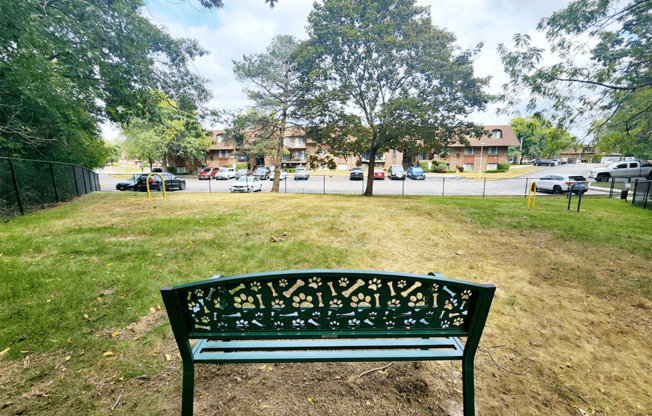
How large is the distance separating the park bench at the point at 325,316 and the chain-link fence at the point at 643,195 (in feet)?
50.2

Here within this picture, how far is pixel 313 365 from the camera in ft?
7.80

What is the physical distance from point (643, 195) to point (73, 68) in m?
21.8

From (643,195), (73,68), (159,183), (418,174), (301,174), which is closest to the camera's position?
(73,68)

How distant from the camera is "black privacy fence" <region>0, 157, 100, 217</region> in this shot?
782cm

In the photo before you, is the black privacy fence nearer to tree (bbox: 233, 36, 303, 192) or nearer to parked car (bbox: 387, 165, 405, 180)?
tree (bbox: 233, 36, 303, 192)

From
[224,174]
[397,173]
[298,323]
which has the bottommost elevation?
[298,323]

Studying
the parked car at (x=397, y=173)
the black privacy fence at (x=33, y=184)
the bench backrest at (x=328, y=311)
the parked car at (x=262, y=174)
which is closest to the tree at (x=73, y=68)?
the black privacy fence at (x=33, y=184)

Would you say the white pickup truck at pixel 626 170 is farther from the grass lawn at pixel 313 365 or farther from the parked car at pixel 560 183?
the grass lawn at pixel 313 365

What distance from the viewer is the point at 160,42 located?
451 inches

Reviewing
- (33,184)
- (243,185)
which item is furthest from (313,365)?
(243,185)

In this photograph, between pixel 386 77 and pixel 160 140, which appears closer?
pixel 386 77

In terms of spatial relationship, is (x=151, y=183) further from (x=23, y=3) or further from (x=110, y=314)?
(x=110, y=314)

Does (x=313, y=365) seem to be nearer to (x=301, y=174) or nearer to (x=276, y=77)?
(x=276, y=77)

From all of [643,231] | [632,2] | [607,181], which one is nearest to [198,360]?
[632,2]
